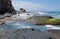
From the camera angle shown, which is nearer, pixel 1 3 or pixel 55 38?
pixel 55 38

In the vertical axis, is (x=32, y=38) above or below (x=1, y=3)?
above

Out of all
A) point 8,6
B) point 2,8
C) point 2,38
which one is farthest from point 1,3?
point 2,38

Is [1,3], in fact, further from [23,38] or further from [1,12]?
[23,38]

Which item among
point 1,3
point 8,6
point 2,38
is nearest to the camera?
point 2,38

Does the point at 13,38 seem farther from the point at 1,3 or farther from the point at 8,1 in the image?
the point at 8,1

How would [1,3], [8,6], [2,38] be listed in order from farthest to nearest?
[8,6] < [1,3] < [2,38]

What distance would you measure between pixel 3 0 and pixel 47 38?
199 ft

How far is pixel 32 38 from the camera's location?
19.3m

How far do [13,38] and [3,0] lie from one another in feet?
198

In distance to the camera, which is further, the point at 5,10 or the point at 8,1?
the point at 8,1

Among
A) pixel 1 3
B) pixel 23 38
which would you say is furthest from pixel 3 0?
pixel 23 38

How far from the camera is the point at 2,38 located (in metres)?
18.8

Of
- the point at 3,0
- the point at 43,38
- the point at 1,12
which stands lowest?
the point at 1,12

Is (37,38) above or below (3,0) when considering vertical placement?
above
